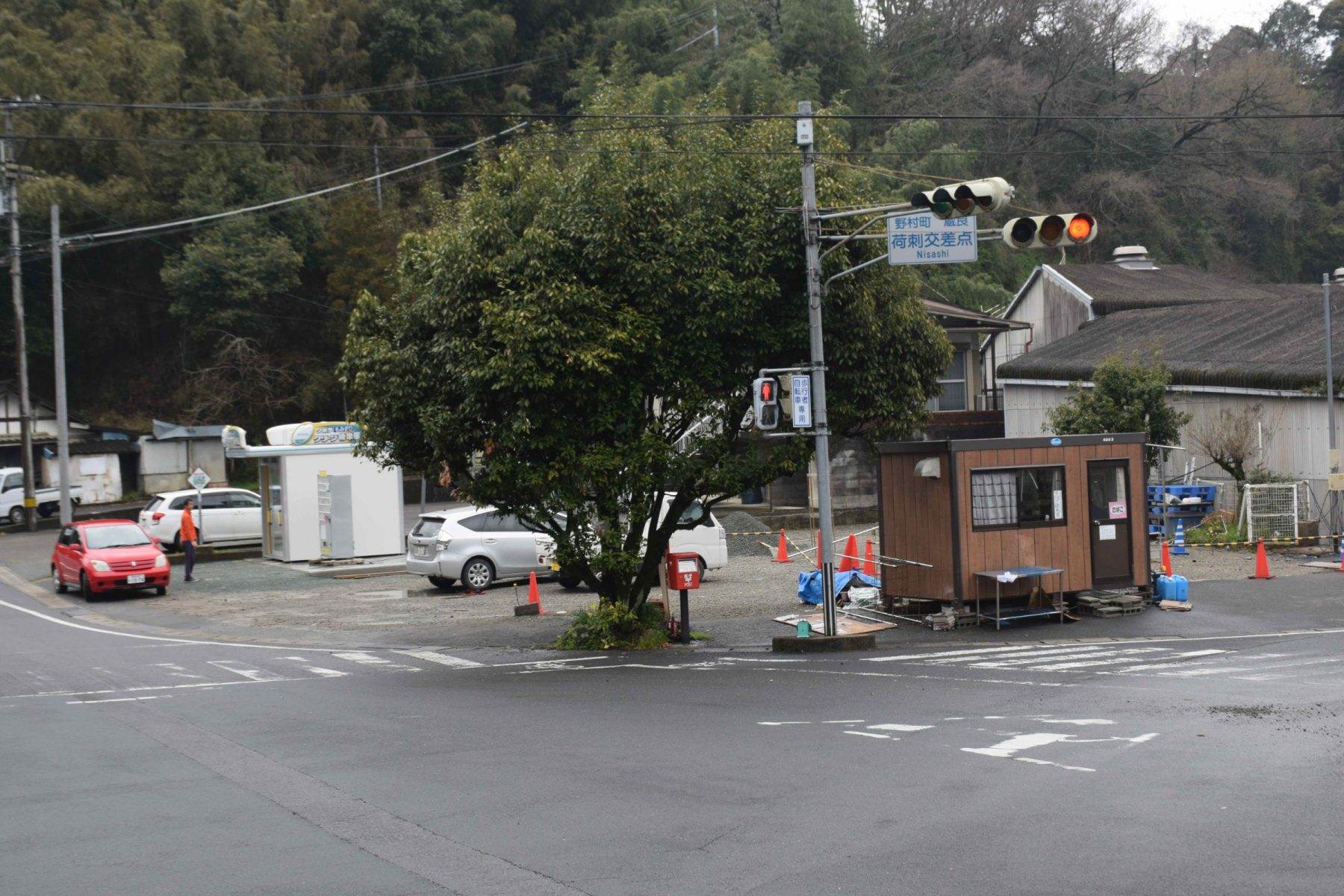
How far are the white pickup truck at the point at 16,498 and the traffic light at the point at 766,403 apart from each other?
36.5 metres

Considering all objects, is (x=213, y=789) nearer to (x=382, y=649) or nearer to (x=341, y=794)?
(x=341, y=794)

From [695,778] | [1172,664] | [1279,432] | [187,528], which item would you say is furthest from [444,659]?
[1279,432]

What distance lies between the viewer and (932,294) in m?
49.1

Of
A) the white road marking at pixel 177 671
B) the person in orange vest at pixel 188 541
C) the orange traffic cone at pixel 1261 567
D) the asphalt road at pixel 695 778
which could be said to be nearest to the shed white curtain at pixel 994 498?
the asphalt road at pixel 695 778

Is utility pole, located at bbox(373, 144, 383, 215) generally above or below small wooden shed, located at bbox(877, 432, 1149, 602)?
above

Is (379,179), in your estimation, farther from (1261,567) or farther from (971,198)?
(971,198)

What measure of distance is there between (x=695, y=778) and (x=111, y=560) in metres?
20.7

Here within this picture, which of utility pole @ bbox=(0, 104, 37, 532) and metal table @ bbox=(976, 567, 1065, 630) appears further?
utility pole @ bbox=(0, 104, 37, 532)

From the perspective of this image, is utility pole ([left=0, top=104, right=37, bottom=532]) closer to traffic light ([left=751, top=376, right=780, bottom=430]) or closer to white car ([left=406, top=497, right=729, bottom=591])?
white car ([left=406, top=497, right=729, bottom=591])

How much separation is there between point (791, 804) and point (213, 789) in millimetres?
4258

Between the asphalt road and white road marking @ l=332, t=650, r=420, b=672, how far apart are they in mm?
587

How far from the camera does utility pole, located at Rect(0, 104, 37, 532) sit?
122 feet

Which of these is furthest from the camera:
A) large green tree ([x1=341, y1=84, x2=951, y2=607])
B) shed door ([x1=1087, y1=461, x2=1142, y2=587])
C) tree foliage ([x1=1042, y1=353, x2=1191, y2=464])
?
tree foliage ([x1=1042, y1=353, x2=1191, y2=464])

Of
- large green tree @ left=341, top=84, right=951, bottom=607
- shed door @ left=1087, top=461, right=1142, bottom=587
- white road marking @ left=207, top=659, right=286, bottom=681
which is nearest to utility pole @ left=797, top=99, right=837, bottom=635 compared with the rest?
large green tree @ left=341, top=84, right=951, bottom=607
